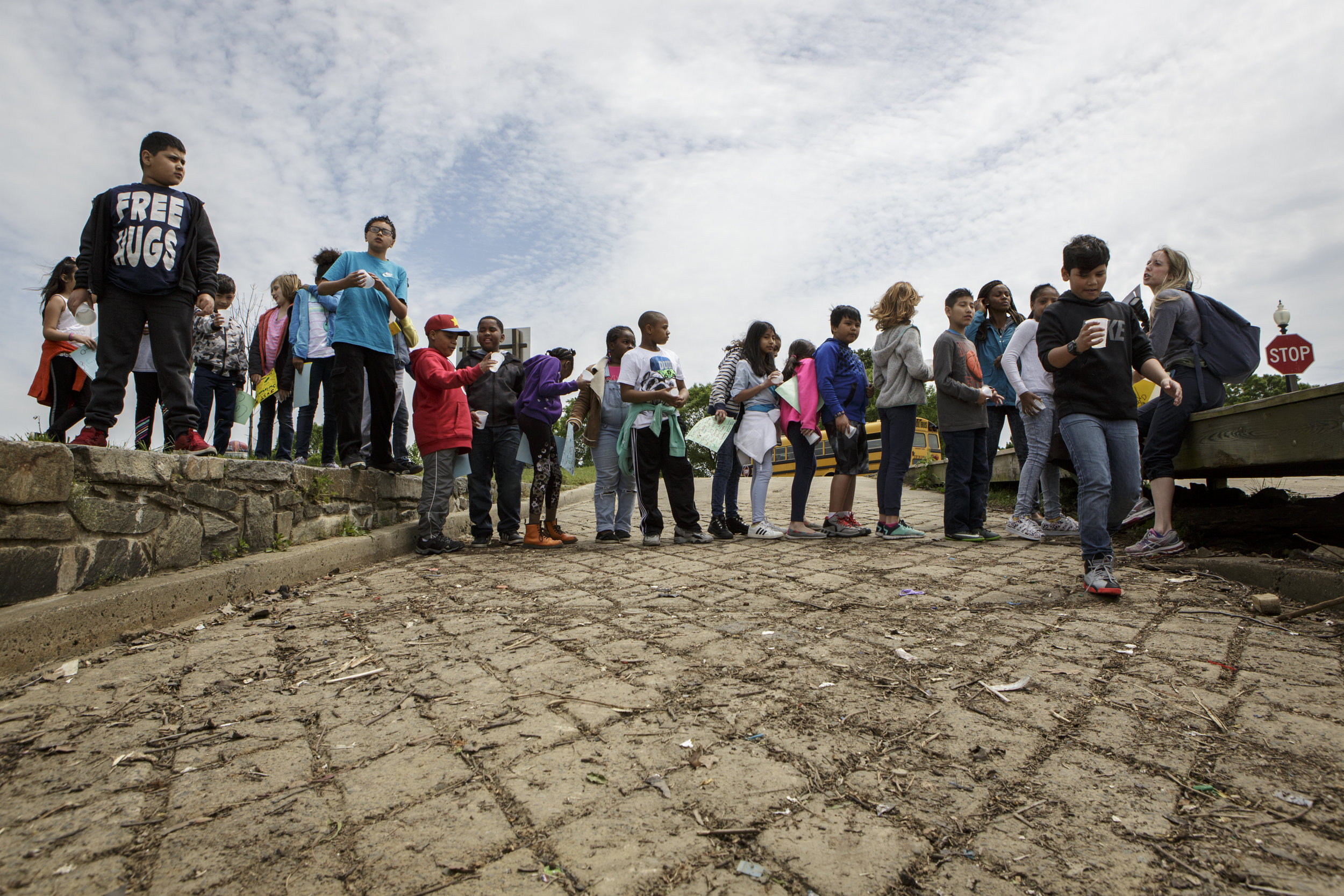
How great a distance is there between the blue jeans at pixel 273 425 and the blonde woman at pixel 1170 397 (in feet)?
21.8

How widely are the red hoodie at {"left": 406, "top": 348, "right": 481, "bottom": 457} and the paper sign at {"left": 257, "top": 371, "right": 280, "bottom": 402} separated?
5.03 ft

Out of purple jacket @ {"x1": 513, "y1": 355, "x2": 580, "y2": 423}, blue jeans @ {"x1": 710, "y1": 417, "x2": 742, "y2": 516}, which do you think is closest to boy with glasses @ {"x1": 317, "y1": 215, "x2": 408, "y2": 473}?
purple jacket @ {"x1": 513, "y1": 355, "x2": 580, "y2": 423}

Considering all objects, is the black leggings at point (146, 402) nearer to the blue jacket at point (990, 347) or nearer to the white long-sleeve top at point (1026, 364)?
the white long-sleeve top at point (1026, 364)

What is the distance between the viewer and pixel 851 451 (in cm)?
591

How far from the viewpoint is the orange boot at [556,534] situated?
20.1ft

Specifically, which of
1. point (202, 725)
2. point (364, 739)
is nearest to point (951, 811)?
point (364, 739)

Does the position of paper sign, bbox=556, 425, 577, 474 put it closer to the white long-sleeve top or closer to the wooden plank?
the white long-sleeve top

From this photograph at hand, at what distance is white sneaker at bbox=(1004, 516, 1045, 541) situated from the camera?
552cm

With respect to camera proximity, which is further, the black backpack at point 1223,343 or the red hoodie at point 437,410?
the red hoodie at point 437,410

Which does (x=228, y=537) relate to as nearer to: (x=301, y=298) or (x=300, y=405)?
(x=300, y=405)

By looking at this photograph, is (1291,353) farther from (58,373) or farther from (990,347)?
(58,373)

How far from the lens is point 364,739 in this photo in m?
2.12

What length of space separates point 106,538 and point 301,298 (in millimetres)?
3424

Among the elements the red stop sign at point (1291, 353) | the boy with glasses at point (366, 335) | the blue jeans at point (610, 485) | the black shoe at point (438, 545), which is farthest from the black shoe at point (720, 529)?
the red stop sign at point (1291, 353)
